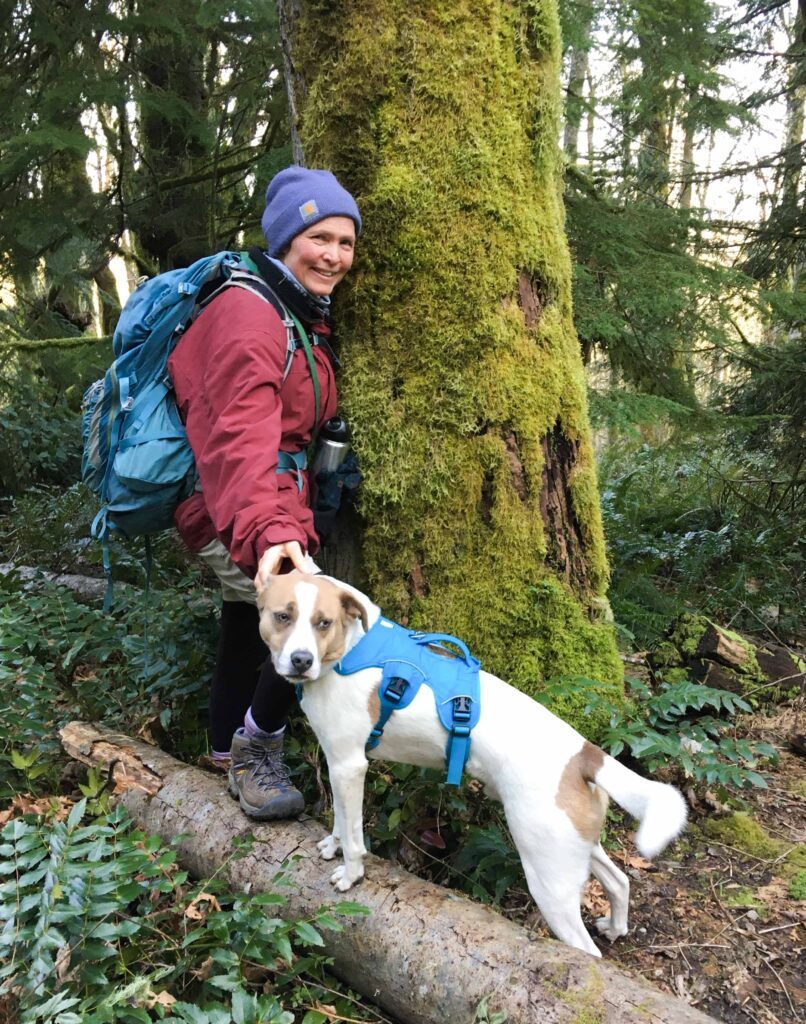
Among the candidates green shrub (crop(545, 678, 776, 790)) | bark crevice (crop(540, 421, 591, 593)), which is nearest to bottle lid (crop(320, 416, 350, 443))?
bark crevice (crop(540, 421, 591, 593))

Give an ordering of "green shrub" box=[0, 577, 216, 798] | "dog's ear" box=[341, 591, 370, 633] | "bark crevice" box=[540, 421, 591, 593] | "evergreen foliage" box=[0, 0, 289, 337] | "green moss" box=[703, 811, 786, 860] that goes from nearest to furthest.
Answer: "dog's ear" box=[341, 591, 370, 633]
"green moss" box=[703, 811, 786, 860]
"bark crevice" box=[540, 421, 591, 593]
"green shrub" box=[0, 577, 216, 798]
"evergreen foliage" box=[0, 0, 289, 337]

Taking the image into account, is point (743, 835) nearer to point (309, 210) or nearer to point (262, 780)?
point (262, 780)

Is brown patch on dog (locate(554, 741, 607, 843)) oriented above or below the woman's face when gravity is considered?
below

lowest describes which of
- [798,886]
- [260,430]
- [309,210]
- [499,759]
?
[798,886]

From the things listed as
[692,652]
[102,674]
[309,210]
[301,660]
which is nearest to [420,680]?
[301,660]

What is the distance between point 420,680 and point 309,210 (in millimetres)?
1986

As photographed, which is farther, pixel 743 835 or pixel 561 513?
pixel 561 513

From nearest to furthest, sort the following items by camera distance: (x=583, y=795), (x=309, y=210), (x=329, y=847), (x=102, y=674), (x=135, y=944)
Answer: (x=135, y=944), (x=583, y=795), (x=329, y=847), (x=309, y=210), (x=102, y=674)

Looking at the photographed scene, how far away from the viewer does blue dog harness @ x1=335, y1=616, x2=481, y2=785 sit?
275 cm

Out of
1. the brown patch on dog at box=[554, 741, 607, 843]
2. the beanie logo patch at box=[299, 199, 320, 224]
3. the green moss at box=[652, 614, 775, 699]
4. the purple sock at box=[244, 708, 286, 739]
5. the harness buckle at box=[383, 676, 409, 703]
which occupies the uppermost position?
the beanie logo patch at box=[299, 199, 320, 224]

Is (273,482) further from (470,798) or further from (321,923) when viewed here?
(470,798)

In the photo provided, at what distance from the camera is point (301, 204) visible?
3.17m

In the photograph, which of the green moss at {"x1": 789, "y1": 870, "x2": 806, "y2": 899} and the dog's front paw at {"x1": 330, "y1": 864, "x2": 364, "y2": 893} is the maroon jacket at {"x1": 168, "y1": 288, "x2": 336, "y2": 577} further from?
the green moss at {"x1": 789, "y1": 870, "x2": 806, "y2": 899}

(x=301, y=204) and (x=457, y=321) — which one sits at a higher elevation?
(x=301, y=204)
